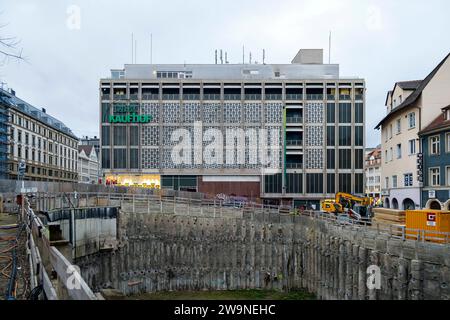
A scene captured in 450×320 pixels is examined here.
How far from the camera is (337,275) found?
81.1 ft

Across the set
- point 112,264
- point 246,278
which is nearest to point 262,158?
point 246,278

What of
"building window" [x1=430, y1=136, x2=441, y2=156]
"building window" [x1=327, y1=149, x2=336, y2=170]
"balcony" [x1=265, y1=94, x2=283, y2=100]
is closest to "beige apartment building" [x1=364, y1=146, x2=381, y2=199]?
Result: "building window" [x1=327, y1=149, x2=336, y2=170]

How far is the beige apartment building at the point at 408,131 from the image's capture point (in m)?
35.8

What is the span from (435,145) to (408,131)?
482cm

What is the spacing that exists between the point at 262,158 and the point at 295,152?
21.1 ft

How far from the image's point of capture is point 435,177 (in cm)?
3444

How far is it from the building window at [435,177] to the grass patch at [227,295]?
18.0m

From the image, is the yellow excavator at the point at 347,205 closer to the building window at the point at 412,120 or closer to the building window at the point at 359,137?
the building window at the point at 412,120

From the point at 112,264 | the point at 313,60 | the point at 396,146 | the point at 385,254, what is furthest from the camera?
the point at 313,60

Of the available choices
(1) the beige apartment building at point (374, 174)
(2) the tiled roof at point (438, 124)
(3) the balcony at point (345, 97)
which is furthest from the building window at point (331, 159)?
(1) the beige apartment building at point (374, 174)

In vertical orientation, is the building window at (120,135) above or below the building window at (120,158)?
above

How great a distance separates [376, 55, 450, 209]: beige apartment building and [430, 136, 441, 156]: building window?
4.50 ft

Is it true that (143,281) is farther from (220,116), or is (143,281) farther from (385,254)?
(220,116)

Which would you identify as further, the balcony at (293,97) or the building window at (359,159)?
the balcony at (293,97)
